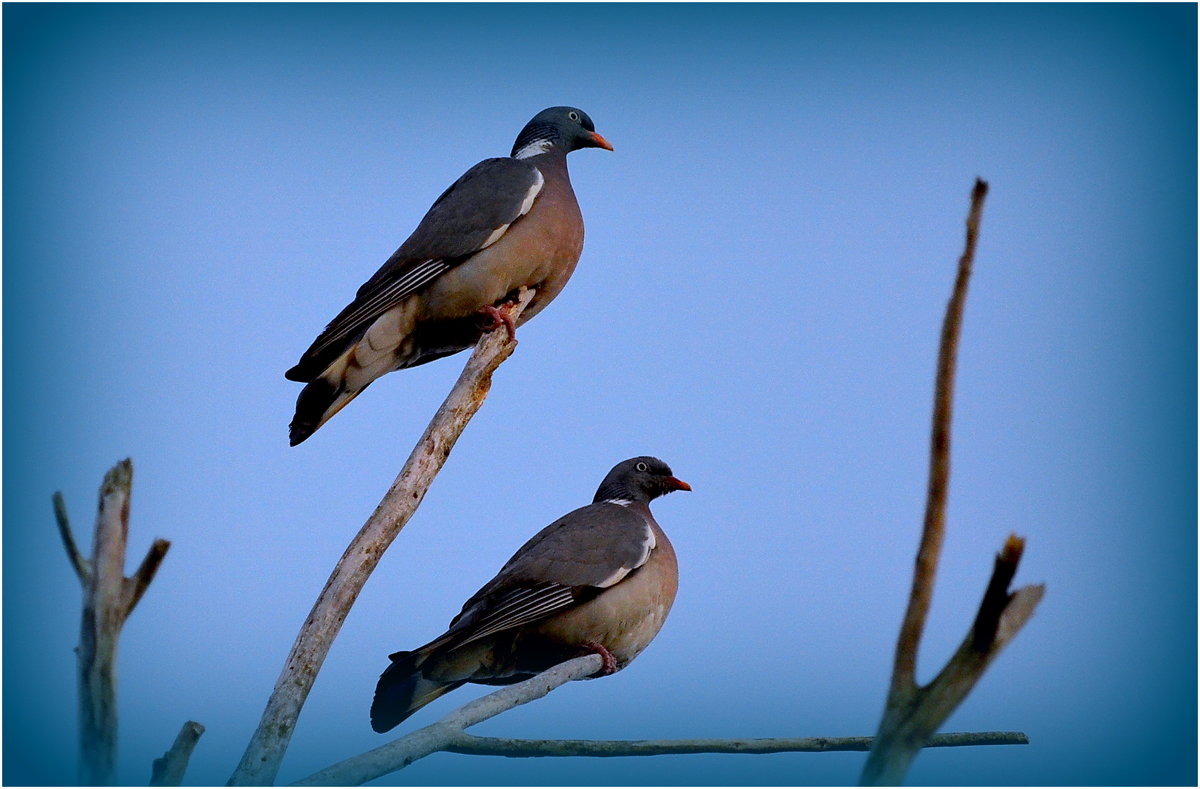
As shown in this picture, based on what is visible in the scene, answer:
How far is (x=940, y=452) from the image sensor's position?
2184 millimetres

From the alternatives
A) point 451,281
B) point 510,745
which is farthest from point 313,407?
point 510,745

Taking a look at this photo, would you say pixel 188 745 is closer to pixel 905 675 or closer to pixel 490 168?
pixel 905 675

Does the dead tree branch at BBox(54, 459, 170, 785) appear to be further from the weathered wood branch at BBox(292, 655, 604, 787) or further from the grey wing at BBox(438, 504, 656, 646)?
the grey wing at BBox(438, 504, 656, 646)

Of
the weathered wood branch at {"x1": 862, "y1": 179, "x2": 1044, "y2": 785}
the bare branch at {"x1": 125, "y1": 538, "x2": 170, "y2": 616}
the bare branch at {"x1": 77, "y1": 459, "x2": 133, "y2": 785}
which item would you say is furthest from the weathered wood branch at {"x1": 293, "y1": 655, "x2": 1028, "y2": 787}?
the weathered wood branch at {"x1": 862, "y1": 179, "x2": 1044, "y2": 785}

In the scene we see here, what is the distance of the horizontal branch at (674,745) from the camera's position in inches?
170

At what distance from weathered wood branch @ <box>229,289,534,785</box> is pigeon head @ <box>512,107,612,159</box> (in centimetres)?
210

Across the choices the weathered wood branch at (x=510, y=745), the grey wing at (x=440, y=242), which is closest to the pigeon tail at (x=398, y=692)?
the weathered wood branch at (x=510, y=745)

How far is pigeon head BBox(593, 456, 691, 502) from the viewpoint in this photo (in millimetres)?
7164

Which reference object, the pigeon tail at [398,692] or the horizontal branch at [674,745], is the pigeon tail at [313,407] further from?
the horizontal branch at [674,745]

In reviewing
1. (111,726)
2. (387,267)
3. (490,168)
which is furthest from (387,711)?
(490,168)

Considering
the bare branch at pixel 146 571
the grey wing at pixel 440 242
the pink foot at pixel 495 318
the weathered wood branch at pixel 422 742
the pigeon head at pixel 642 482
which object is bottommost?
the weathered wood branch at pixel 422 742

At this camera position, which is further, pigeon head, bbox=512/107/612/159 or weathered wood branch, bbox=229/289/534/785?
pigeon head, bbox=512/107/612/159

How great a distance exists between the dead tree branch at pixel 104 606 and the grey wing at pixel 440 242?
2531 mm

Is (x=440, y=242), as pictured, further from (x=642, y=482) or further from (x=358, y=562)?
(x=358, y=562)
